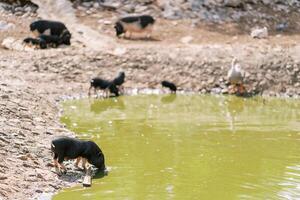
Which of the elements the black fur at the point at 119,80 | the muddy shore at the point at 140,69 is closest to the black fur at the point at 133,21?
the muddy shore at the point at 140,69

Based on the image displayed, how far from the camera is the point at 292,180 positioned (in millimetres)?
12578

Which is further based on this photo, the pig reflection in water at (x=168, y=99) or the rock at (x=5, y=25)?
the rock at (x=5, y=25)

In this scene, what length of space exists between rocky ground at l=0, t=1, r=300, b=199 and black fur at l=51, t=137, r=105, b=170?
16.5ft

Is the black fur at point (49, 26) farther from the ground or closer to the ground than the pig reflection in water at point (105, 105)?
farther from the ground

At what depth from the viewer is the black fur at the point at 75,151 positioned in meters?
12.2

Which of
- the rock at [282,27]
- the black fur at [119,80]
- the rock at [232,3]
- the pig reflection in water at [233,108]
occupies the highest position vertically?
the rock at [232,3]

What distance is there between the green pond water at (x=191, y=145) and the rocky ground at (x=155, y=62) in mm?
1371

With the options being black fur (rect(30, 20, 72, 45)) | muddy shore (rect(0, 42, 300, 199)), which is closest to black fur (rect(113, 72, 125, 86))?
muddy shore (rect(0, 42, 300, 199))

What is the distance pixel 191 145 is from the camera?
15562 millimetres

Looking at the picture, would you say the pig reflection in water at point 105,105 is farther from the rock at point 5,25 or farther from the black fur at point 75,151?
the rock at point 5,25

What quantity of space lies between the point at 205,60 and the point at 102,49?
430 cm

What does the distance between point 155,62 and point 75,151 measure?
1384 centimetres

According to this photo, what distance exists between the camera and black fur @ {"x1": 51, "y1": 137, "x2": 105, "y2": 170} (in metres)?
12.2

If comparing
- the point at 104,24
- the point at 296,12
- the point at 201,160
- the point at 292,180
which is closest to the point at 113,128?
the point at 201,160
